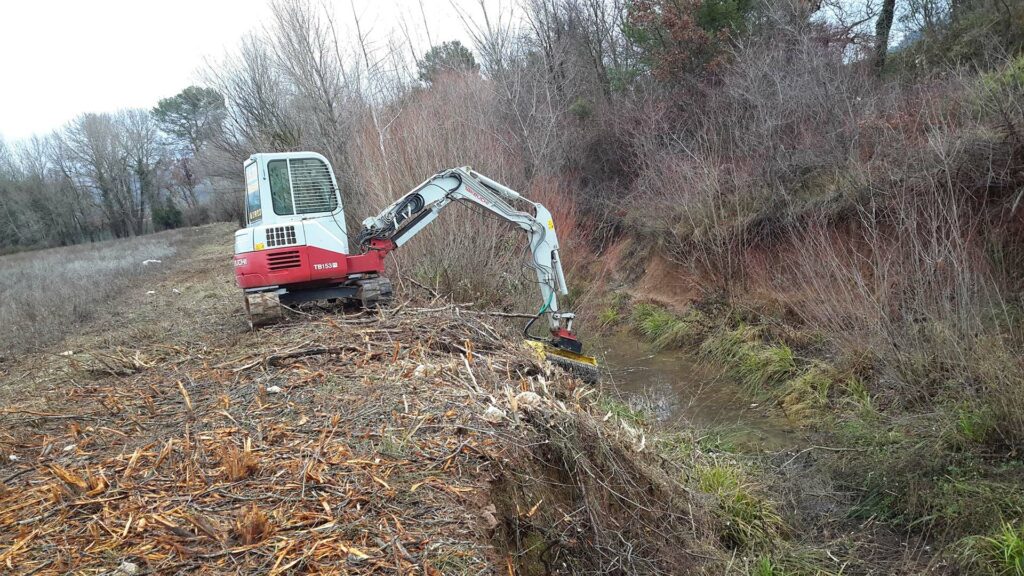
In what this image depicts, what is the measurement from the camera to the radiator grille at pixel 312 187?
26.6ft

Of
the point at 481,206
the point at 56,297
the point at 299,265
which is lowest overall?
the point at 56,297

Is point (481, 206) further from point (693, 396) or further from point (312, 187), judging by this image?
point (693, 396)

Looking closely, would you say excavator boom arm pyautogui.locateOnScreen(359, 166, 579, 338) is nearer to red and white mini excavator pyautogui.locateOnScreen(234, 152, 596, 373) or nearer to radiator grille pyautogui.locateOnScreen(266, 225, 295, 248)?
red and white mini excavator pyautogui.locateOnScreen(234, 152, 596, 373)

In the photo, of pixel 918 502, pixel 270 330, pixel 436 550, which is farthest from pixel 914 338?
pixel 270 330

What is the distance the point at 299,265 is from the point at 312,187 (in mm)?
1131

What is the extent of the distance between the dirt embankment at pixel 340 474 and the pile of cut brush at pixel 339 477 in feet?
0.04

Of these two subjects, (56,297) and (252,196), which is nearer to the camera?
(252,196)

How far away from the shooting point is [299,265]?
7.78m

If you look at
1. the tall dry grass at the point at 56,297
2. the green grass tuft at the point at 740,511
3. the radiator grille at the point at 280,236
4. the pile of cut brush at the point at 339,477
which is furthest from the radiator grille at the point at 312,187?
the green grass tuft at the point at 740,511

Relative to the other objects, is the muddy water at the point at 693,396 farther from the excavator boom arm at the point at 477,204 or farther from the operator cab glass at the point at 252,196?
the operator cab glass at the point at 252,196

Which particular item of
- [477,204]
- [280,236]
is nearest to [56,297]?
[280,236]

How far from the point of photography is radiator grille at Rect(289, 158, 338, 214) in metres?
8.11

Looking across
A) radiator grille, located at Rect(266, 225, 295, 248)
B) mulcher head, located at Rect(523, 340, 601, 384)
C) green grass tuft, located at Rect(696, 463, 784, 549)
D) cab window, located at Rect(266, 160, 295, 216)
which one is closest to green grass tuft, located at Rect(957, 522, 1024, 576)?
green grass tuft, located at Rect(696, 463, 784, 549)

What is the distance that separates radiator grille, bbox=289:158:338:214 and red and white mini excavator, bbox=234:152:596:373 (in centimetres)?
1
